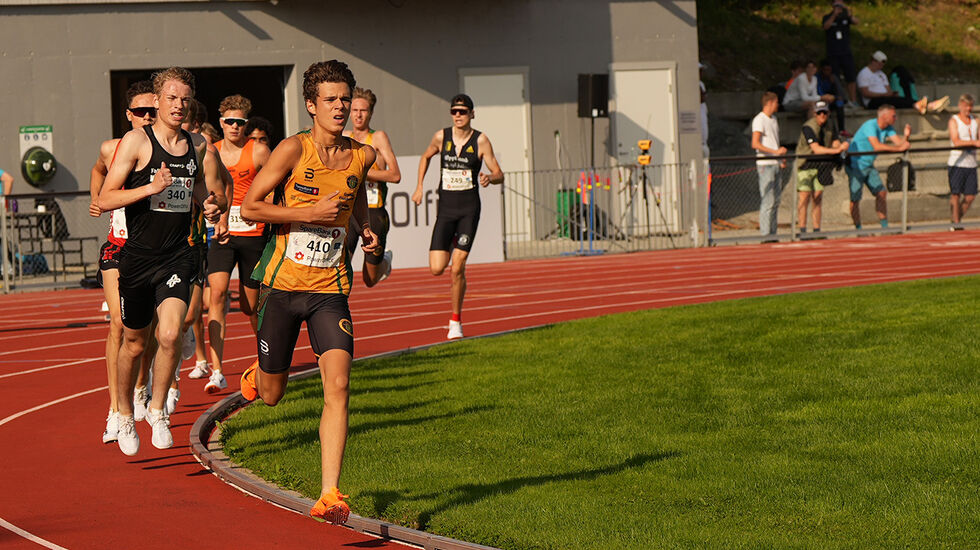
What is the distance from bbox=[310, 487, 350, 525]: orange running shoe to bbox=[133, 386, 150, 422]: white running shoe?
271 cm

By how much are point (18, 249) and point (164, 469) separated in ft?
46.8

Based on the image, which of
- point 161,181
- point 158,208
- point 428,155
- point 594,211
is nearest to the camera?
point 161,181

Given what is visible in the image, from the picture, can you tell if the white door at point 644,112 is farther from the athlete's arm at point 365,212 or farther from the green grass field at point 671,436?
the athlete's arm at point 365,212

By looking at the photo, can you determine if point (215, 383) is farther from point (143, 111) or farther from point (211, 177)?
point (143, 111)

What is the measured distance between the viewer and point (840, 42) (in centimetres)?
3312

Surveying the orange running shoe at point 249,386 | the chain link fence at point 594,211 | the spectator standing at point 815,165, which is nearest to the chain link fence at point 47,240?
the chain link fence at point 594,211

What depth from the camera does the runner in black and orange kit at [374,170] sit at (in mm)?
11242

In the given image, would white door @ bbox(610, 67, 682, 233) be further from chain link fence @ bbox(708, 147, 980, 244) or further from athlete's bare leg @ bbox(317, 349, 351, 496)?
athlete's bare leg @ bbox(317, 349, 351, 496)

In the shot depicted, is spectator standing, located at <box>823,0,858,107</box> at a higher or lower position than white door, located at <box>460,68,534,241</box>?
higher

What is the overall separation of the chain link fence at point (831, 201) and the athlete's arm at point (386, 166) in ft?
43.9

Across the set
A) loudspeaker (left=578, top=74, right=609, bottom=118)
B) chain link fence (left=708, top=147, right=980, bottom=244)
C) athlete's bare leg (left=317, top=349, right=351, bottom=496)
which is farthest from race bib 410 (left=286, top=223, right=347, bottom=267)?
loudspeaker (left=578, top=74, right=609, bottom=118)

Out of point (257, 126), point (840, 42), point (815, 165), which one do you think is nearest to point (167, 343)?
point (257, 126)

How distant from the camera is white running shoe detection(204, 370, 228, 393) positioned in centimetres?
1082

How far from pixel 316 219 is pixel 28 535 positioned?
204 centimetres
